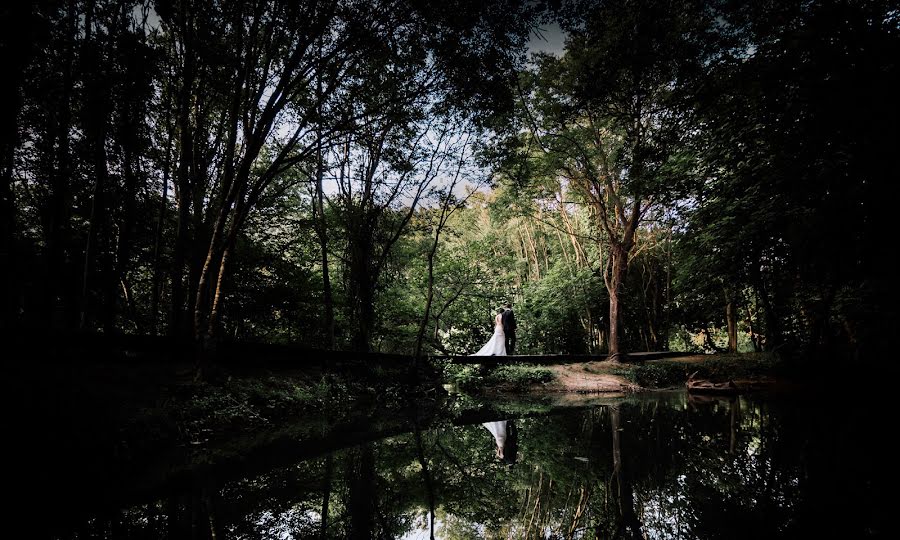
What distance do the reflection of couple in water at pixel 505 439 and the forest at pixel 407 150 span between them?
4.41m

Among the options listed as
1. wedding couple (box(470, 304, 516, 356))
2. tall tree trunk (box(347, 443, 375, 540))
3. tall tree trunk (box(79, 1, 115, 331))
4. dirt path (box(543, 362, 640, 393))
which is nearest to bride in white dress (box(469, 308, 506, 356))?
wedding couple (box(470, 304, 516, 356))

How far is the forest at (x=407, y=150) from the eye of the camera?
13.4 ft

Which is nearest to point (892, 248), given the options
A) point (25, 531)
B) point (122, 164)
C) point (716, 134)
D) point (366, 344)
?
point (716, 134)

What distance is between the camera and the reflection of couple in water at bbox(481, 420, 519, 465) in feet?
12.4

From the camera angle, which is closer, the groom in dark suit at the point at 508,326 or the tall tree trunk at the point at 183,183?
the tall tree trunk at the point at 183,183

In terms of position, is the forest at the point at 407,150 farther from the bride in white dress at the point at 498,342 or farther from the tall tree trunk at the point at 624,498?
the tall tree trunk at the point at 624,498

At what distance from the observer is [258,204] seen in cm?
1008

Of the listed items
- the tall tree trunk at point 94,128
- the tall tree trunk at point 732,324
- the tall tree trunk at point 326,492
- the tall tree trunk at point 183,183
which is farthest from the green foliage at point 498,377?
the tall tree trunk at point 732,324

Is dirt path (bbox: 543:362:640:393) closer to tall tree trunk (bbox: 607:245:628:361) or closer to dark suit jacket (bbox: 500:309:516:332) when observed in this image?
tall tree trunk (bbox: 607:245:628:361)

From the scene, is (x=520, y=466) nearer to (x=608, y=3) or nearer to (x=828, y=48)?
(x=828, y=48)

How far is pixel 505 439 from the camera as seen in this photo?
14.9 ft

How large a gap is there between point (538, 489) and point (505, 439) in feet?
5.81

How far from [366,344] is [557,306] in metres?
9.60

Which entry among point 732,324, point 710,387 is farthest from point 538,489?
point 732,324
